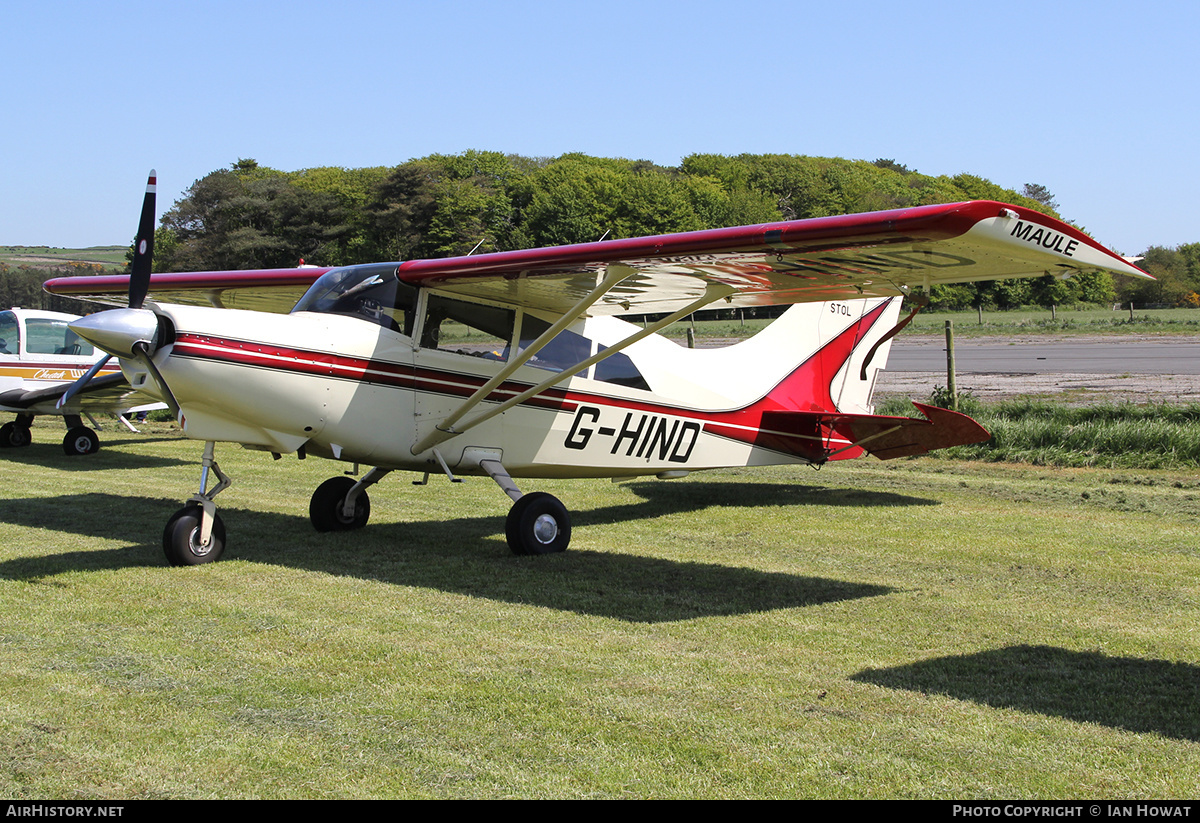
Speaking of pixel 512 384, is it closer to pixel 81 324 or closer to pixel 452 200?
pixel 81 324

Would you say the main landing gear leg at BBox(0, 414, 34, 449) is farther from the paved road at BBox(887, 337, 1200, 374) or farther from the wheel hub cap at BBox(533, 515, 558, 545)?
the paved road at BBox(887, 337, 1200, 374)

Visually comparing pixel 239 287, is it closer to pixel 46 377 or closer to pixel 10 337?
pixel 46 377

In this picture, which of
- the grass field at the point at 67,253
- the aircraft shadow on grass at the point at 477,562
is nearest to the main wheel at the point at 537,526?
the aircraft shadow on grass at the point at 477,562

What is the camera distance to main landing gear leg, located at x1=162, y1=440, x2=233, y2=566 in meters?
7.02

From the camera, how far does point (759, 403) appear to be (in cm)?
988

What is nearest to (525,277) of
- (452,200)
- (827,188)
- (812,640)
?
(812,640)

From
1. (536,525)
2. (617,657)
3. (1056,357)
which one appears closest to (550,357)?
(536,525)

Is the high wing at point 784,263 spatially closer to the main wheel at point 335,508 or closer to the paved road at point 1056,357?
the main wheel at point 335,508

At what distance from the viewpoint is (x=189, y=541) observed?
279 inches

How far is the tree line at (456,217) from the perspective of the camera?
7819 cm

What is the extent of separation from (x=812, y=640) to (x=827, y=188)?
13389 centimetres

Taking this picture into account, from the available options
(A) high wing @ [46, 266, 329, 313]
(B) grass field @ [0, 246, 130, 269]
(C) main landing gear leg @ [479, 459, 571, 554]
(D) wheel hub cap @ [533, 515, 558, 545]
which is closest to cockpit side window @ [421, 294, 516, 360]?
(C) main landing gear leg @ [479, 459, 571, 554]

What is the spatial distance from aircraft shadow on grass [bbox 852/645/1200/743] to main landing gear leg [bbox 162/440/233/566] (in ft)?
15.9

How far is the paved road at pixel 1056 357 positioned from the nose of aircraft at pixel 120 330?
21180 mm
